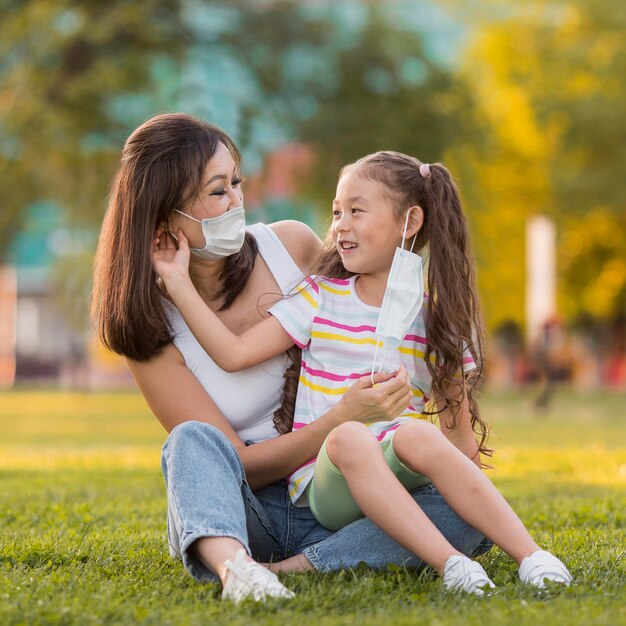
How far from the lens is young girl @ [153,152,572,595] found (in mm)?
3410

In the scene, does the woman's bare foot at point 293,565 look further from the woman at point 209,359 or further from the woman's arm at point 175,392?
the woman's arm at point 175,392

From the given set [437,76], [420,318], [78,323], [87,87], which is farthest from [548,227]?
[420,318]

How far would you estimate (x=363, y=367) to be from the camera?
3.75 m

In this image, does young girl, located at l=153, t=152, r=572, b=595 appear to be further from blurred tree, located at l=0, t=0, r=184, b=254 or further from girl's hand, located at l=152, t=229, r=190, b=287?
blurred tree, located at l=0, t=0, r=184, b=254

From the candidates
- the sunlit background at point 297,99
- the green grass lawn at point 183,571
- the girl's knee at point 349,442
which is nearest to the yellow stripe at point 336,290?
the girl's knee at point 349,442

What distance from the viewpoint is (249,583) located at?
10.4 ft

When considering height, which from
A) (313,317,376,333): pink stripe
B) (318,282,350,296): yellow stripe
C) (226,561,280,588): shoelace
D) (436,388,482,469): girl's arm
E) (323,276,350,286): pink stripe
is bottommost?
(226,561,280,588): shoelace

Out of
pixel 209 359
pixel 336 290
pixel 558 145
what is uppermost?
pixel 558 145

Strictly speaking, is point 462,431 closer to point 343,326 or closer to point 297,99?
point 343,326

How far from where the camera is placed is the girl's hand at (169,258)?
3.86m

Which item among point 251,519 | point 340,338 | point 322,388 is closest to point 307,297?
point 340,338

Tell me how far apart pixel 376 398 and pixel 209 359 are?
27.8 inches

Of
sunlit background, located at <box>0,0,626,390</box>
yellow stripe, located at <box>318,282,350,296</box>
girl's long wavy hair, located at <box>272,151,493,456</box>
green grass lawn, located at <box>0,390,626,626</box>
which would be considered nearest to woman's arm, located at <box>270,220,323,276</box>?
girl's long wavy hair, located at <box>272,151,493,456</box>

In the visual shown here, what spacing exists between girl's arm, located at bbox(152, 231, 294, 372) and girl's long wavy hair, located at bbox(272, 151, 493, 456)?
0.16 meters
